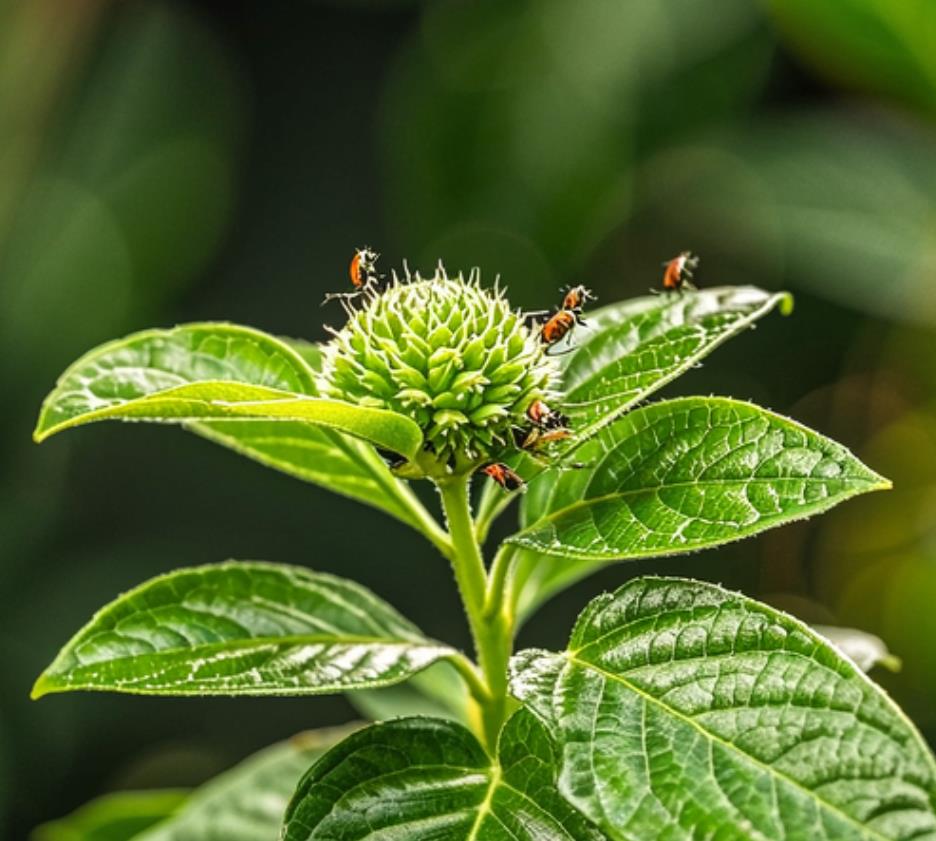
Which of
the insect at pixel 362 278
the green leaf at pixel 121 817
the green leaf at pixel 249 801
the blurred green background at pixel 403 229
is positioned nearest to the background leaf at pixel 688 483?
the insect at pixel 362 278

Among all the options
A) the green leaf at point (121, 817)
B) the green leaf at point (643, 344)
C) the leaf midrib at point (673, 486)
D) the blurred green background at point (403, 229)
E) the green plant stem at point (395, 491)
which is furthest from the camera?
the blurred green background at point (403, 229)

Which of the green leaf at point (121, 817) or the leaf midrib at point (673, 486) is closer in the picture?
the leaf midrib at point (673, 486)

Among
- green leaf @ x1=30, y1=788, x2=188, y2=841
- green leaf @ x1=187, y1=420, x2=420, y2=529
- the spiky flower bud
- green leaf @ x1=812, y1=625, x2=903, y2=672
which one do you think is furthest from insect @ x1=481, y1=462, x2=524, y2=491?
green leaf @ x1=30, y1=788, x2=188, y2=841

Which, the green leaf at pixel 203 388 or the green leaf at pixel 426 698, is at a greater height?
the green leaf at pixel 203 388

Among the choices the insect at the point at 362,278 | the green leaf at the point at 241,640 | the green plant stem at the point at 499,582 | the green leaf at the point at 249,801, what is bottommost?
the green leaf at the point at 249,801

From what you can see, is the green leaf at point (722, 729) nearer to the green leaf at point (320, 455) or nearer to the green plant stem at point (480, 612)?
the green plant stem at point (480, 612)

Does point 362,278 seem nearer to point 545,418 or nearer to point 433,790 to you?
point 545,418

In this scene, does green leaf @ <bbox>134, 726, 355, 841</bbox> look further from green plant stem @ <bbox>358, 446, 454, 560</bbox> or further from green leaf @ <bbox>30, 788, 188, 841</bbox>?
green plant stem @ <bbox>358, 446, 454, 560</bbox>
